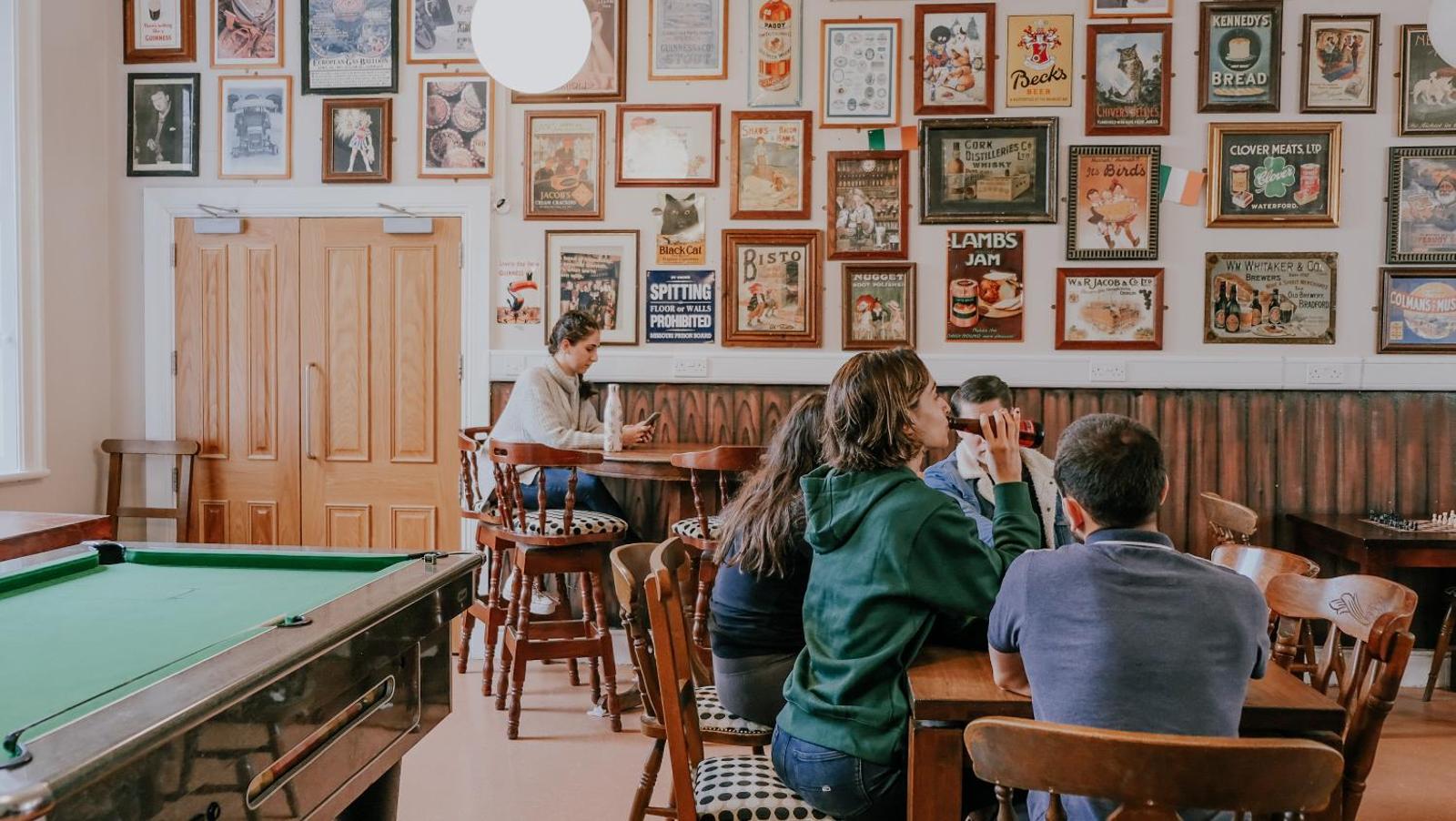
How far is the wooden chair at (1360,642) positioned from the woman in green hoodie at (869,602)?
0.67 metres

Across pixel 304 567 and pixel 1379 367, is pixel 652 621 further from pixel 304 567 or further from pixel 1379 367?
pixel 1379 367

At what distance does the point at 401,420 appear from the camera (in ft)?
15.8

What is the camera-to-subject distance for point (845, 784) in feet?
5.87

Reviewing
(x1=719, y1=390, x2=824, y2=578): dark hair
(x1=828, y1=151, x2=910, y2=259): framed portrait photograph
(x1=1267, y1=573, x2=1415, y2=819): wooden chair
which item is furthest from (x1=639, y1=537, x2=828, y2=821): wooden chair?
(x1=828, y1=151, x2=910, y2=259): framed portrait photograph

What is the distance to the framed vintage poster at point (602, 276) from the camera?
4.61 m

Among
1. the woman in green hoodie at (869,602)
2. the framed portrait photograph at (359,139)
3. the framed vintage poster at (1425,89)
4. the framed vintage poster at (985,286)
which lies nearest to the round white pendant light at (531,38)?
the framed portrait photograph at (359,139)

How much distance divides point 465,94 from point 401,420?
63.7 inches

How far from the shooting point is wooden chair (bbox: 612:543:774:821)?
6.64 ft

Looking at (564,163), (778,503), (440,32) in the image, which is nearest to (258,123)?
(440,32)

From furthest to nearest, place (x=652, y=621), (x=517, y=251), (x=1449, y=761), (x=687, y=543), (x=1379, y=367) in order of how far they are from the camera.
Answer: (x=517, y=251) → (x=1379, y=367) → (x=687, y=543) → (x=1449, y=761) → (x=652, y=621)

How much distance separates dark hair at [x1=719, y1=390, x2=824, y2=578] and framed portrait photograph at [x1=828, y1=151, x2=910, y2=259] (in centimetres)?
236

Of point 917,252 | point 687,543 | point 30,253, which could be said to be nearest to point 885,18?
A: point 917,252

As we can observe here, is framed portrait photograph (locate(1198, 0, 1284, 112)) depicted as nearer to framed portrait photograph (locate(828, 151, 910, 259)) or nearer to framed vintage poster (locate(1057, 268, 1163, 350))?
framed vintage poster (locate(1057, 268, 1163, 350))

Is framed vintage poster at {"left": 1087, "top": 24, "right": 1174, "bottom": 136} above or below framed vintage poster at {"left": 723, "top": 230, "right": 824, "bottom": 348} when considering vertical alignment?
above
